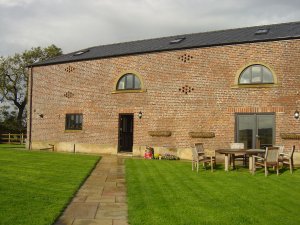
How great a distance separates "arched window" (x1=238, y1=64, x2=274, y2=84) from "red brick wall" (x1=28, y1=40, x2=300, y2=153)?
288 mm

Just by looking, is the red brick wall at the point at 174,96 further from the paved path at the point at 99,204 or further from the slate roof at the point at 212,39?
the paved path at the point at 99,204

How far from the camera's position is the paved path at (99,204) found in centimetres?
602

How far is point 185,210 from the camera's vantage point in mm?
6734

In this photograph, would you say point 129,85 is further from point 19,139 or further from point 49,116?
point 19,139

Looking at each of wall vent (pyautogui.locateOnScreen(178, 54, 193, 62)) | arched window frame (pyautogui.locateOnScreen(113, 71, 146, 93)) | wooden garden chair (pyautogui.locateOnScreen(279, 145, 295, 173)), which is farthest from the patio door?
arched window frame (pyautogui.locateOnScreen(113, 71, 146, 93))

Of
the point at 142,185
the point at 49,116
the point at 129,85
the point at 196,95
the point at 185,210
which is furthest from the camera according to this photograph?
the point at 49,116

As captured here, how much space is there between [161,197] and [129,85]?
39.8ft

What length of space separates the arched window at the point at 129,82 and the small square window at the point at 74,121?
3.26 m

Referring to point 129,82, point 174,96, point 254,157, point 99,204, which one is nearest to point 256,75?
point 174,96

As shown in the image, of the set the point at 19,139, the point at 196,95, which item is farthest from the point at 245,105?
the point at 19,139

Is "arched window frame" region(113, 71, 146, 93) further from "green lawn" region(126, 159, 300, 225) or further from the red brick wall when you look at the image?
"green lawn" region(126, 159, 300, 225)

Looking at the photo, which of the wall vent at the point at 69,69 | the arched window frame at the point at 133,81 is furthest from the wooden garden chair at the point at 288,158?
the wall vent at the point at 69,69

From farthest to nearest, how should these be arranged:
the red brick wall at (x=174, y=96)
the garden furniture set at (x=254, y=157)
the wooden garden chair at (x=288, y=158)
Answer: the red brick wall at (x=174, y=96) < the wooden garden chair at (x=288, y=158) < the garden furniture set at (x=254, y=157)

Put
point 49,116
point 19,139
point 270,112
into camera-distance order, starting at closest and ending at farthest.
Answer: point 270,112 < point 49,116 < point 19,139
